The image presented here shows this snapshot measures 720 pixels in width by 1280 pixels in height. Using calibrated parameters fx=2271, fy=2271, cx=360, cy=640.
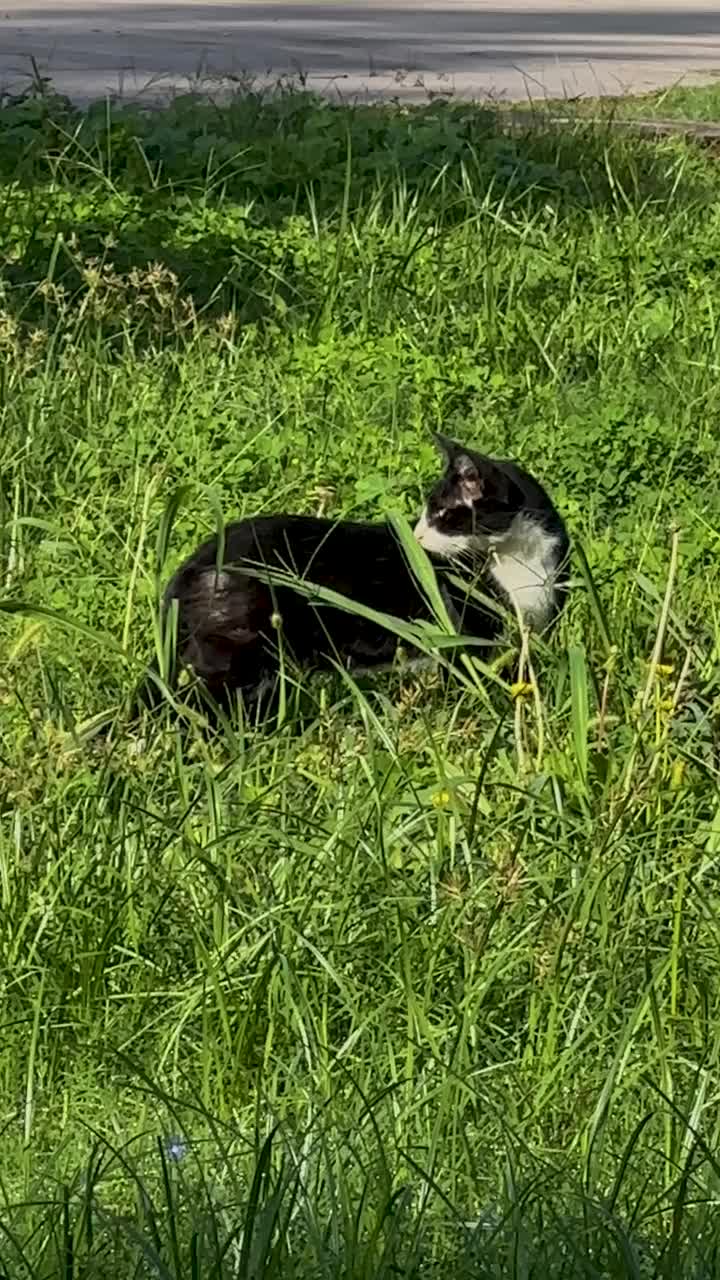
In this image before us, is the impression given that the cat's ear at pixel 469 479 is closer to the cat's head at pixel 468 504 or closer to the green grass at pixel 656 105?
the cat's head at pixel 468 504

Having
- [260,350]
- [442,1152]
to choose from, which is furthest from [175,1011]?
[260,350]

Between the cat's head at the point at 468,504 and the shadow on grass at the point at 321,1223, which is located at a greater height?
the shadow on grass at the point at 321,1223

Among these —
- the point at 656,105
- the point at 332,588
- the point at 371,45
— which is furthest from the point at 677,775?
the point at 371,45

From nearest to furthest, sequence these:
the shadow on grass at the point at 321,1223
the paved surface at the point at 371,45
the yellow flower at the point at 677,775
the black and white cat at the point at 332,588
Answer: the shadow on grass at the point at 321,1223 → the yellow flower at the point at 677,775 → the black and white cat at the point at 332,588 → the paved surface at the point at 371,45

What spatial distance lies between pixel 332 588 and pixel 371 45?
9796 mm

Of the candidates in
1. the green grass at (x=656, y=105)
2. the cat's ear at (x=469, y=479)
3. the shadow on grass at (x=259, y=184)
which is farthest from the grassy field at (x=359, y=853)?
the green grass at (x=656, y=105)

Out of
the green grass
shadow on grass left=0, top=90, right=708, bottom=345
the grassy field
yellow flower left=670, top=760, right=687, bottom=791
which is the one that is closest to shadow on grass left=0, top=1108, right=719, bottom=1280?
the grassy field

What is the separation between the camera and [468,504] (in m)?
4.63

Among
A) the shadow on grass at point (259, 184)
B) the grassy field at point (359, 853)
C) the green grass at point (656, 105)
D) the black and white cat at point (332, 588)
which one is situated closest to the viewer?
the grassy field at point (359, 853)

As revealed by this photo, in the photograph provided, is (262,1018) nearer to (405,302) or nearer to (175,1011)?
(175,1011)

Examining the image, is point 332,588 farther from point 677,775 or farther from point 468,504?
point 677,775

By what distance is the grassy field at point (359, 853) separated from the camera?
2.41 metres

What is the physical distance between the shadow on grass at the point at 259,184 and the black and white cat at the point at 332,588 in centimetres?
153

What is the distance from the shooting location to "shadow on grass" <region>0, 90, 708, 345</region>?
6.53 m
